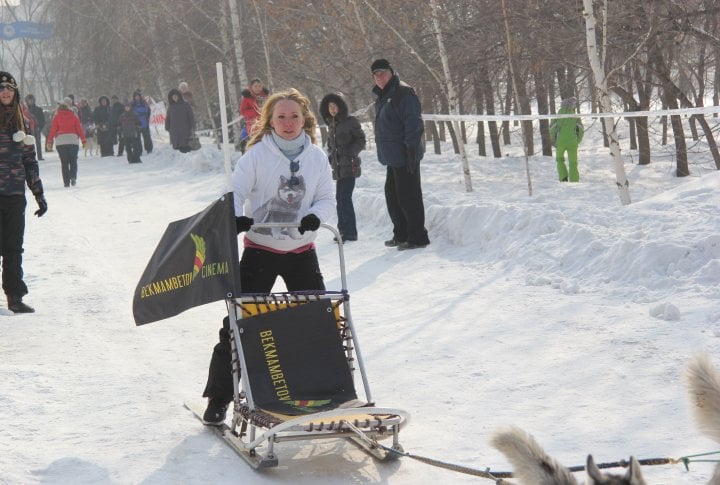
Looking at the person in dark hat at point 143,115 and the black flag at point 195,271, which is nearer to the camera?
the black flag at point 195,271

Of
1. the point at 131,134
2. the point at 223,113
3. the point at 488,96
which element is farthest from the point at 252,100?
the point at 223,113

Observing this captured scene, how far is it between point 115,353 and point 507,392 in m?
2.83

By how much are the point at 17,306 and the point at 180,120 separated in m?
18.5

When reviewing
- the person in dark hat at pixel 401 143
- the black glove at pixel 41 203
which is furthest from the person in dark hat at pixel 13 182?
the person in dark hat at pixel 401 143

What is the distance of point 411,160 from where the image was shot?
10.6 m

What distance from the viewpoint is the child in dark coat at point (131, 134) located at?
1118 inches

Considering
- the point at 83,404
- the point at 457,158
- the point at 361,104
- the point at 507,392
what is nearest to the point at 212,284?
the point at 83,404

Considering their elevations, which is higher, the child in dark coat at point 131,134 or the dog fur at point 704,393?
the child in dark coat at point 131,134

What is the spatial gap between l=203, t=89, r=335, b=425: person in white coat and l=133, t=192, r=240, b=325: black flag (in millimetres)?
310

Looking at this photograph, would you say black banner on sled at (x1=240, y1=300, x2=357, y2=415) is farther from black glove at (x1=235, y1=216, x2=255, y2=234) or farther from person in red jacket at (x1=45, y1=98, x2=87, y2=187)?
person in red jacket at (x1=45, y1=98, x2=87, y2=187)

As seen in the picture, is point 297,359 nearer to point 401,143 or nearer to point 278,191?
point 278,191

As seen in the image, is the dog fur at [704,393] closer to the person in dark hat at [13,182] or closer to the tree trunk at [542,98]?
the person in dark hat at [13,182]

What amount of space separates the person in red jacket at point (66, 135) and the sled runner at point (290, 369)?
56.9 ft

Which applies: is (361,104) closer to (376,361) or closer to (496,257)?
(496,257)
